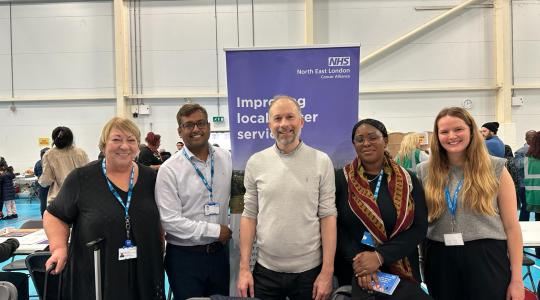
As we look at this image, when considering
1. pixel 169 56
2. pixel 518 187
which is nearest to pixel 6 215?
pixel 169 56

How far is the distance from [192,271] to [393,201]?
43.1 inches

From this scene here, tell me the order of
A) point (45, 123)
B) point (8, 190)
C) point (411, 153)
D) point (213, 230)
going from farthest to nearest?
point (45, 123), point (8, 190), point (411, 153), point (213, 230)

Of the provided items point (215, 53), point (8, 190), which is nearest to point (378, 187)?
point (8, 190)

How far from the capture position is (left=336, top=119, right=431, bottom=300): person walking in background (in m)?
1.77

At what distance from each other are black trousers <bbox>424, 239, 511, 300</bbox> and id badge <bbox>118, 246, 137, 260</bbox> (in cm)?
149

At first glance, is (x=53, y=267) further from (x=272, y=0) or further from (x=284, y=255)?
(x=272, y=0)

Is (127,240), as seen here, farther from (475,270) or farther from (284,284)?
(475,270)

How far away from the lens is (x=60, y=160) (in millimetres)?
4477

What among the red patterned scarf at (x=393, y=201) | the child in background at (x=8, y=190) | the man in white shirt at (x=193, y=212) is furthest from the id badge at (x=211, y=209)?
the child in background at (x=8, y=190)

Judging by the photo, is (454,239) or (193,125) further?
(193,125)

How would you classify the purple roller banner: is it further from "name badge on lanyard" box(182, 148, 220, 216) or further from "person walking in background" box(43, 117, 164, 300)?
"person walking in background" box(43, 117, 164, 300)

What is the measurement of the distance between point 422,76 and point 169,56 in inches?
250

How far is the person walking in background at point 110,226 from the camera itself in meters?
1.84

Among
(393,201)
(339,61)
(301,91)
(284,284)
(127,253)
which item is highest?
(339,61)
